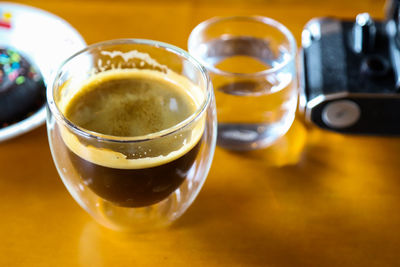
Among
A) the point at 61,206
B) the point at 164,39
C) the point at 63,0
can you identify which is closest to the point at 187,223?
the point at 61,206

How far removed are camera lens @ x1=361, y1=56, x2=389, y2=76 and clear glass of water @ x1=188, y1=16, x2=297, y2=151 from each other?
4.5 inches

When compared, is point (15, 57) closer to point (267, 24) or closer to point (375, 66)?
point (267, 24)

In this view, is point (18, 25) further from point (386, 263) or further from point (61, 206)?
point (386, 263)

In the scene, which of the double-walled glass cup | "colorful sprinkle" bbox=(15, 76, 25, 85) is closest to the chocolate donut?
"colorful sprinkle" bbox=(15, 76, 25, 85)

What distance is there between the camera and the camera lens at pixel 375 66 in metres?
0.73

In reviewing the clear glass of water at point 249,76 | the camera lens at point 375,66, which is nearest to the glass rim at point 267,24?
the clear glass of water at point 249,76

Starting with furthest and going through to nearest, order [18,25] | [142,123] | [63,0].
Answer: [63,0] < [18,25] < [142,123]

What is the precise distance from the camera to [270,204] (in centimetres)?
65

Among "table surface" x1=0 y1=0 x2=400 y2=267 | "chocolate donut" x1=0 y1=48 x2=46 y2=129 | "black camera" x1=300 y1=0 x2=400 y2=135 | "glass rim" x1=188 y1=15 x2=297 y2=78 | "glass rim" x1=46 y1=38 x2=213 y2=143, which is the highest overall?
"glass rim" x1=46 y1=38 x2=213 y2=143

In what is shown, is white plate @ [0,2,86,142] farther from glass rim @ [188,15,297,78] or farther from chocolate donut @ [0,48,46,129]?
glass rim @ [188,15,297,78]

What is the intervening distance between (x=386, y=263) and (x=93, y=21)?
64 cm

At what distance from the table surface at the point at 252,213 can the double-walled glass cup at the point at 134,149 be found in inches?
1.2

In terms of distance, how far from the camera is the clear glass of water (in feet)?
2.16

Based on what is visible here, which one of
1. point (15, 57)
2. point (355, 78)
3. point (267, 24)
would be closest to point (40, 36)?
point (15, 57)
